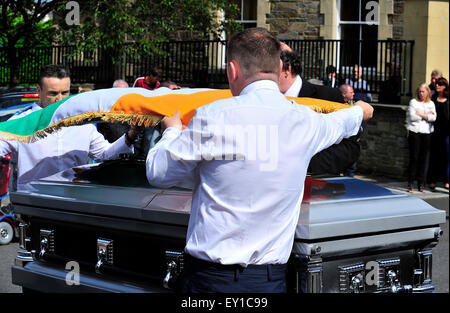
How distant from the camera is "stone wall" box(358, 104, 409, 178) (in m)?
15.5

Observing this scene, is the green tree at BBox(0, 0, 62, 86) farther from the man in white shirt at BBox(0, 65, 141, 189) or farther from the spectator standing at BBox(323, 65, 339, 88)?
the man in white shirt at BBox(0, 65, 141, 189)

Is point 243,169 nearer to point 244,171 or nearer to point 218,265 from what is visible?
point 244,171

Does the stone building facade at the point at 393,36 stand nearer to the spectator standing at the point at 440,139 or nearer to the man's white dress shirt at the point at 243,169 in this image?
the spectator standing at the point at 440,139

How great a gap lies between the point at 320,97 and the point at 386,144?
1054 cm

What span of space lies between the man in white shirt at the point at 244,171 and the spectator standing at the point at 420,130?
11.0 metres

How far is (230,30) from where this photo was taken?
1888 cm

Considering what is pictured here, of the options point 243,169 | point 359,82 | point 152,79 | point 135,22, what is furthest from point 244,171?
point 359,82

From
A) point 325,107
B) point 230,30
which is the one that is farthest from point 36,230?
point 230,30

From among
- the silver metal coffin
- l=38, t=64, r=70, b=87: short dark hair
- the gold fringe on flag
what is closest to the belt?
the silver metal coffin

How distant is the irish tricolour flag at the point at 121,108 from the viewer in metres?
4.29

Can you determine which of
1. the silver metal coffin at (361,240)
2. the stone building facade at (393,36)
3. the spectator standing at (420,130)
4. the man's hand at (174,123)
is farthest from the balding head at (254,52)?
the stone building facade at (393,36)

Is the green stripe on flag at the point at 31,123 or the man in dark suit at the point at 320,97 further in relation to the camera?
the green stripe on flag at the point at 31,123

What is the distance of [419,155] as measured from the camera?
14.1 metres

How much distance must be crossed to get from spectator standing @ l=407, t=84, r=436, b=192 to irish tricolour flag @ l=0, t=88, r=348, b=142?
32.2ft
